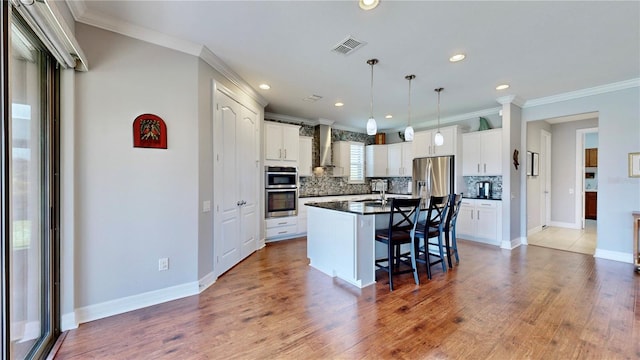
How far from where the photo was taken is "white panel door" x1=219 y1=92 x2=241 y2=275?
3.35 m

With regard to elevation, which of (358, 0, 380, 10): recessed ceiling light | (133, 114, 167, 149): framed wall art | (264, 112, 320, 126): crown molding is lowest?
(133, 114, 167, 149): framed wall art

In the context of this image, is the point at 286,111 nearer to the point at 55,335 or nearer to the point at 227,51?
the point at 227,51

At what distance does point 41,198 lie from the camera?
2.01 metres

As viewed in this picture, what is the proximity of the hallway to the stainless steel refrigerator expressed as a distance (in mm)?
1810

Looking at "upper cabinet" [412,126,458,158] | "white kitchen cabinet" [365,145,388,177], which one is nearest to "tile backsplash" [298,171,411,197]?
"white kitchen cabinet" [365,145,388,177]

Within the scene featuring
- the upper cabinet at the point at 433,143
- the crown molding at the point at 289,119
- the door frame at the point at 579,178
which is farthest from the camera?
the door frame at the point at 579,178

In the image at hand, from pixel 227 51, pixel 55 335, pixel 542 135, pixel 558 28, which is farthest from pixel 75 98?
pixel 542 135

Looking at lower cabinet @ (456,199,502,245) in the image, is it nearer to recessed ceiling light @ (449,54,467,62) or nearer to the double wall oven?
recessed ceiling light @ (449,54,467,62)

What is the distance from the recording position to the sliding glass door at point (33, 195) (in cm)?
166

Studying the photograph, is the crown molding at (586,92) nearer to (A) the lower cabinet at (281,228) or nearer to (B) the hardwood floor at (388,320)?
(B) the hardwood floor at (388,320)

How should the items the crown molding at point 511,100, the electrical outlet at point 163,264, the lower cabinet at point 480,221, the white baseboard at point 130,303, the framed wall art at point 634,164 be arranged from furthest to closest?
the lower cabinet at point 480,221 < the crown molding at point 511,100 < the framed wall art at point 634,164 < the electrical outlet at point 163,264 < the white baseboard at point 130,303

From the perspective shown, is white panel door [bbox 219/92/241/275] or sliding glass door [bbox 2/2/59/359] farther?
white panel door [bbox 219/92/241/275]

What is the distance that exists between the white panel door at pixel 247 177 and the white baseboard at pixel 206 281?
0.81 metres

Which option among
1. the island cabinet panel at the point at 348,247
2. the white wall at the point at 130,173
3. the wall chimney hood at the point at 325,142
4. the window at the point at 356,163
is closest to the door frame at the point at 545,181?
the window at the point at 356,163
